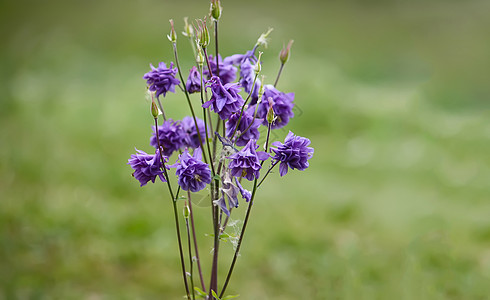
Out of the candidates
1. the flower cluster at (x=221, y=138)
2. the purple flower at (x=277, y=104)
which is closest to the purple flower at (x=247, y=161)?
the flower cluster at (x=221, y=138)

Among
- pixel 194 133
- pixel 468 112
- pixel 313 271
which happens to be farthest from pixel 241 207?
pixel 468 112

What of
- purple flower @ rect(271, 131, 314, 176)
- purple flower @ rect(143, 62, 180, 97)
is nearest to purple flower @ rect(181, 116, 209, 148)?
purple flower @ rect(143, 62, 180, 97)

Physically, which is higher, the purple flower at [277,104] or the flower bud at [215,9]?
the flower bud at [215,9]

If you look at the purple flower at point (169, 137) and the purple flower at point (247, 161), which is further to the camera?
the purple flower at point (169, 137)

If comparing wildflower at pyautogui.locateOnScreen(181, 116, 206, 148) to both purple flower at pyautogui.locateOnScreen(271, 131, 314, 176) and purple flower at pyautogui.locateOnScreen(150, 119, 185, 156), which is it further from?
purple flower at pyautogui.locateOnScreen(271, 131, 314, 176)

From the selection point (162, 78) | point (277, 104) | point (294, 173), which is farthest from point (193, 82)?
point (294, 173)

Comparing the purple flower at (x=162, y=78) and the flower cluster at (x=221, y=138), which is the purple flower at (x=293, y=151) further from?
the purple flower at (x=162, y=78)
